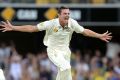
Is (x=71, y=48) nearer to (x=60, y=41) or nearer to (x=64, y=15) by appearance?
(x=60, y=41)

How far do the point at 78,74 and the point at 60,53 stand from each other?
6434 millimetres

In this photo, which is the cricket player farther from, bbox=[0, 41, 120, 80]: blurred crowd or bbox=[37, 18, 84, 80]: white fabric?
bbox=[0, 41, 120, 80]: blurred crowd

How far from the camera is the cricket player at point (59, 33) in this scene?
58.4 ft

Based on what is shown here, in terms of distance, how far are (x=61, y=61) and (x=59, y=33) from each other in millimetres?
593

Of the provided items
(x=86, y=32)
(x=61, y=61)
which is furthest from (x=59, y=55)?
(x=86, y=32)

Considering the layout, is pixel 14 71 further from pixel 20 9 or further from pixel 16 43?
pixel 16 43

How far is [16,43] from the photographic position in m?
30.7

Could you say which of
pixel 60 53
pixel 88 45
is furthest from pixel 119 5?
pixel 60 53

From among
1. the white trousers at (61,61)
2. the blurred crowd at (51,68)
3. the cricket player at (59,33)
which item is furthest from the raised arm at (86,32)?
the blurred crowd at (51,68)

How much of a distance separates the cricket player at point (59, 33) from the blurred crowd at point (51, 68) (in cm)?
573

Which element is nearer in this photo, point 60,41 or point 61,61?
point 61,61

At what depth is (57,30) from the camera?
18.0 metres

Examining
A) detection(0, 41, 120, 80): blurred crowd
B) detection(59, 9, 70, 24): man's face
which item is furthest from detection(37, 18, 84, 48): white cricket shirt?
detection(0, 41, 120, 80): blurred crowd

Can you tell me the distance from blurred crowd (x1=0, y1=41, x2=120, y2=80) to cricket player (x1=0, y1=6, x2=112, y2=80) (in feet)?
18.8
